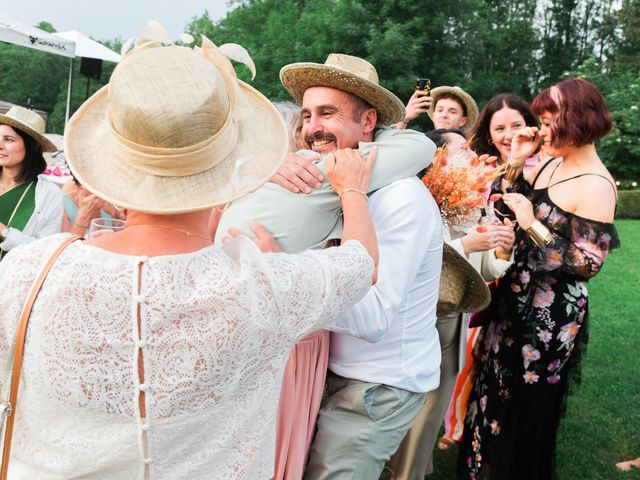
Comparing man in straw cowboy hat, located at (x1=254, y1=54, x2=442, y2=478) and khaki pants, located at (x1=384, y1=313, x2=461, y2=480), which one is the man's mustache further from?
khaki pants, located at (x1=384, y1=313, x2=461, y2=480)

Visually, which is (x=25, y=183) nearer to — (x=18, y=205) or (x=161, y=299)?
(x=18, y=205)

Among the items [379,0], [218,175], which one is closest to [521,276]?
[218,175]

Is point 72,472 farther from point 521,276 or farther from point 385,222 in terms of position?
point 521,276

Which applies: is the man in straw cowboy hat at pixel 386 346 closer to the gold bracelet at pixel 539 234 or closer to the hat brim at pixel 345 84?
the hat brim at pixel 345 84

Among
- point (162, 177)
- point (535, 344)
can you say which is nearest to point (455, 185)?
point (535, 344)

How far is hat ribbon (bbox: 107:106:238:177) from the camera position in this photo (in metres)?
1.32

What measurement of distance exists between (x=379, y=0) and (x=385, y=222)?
26.6m

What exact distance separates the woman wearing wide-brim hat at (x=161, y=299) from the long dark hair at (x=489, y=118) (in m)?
3.65

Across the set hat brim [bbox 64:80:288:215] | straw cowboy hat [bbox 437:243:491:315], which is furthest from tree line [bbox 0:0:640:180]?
hat brim [bbox 64:80:288:215]

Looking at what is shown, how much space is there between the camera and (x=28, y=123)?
459 centimetres

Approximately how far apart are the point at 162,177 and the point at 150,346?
385 mm

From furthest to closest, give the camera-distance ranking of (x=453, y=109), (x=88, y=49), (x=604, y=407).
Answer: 1. (x=88, y=49)
2. (x=453, y=109)
3. (x=604, y=407)

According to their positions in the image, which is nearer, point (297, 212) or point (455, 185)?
point (297, 212)

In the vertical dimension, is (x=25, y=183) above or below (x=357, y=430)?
below
